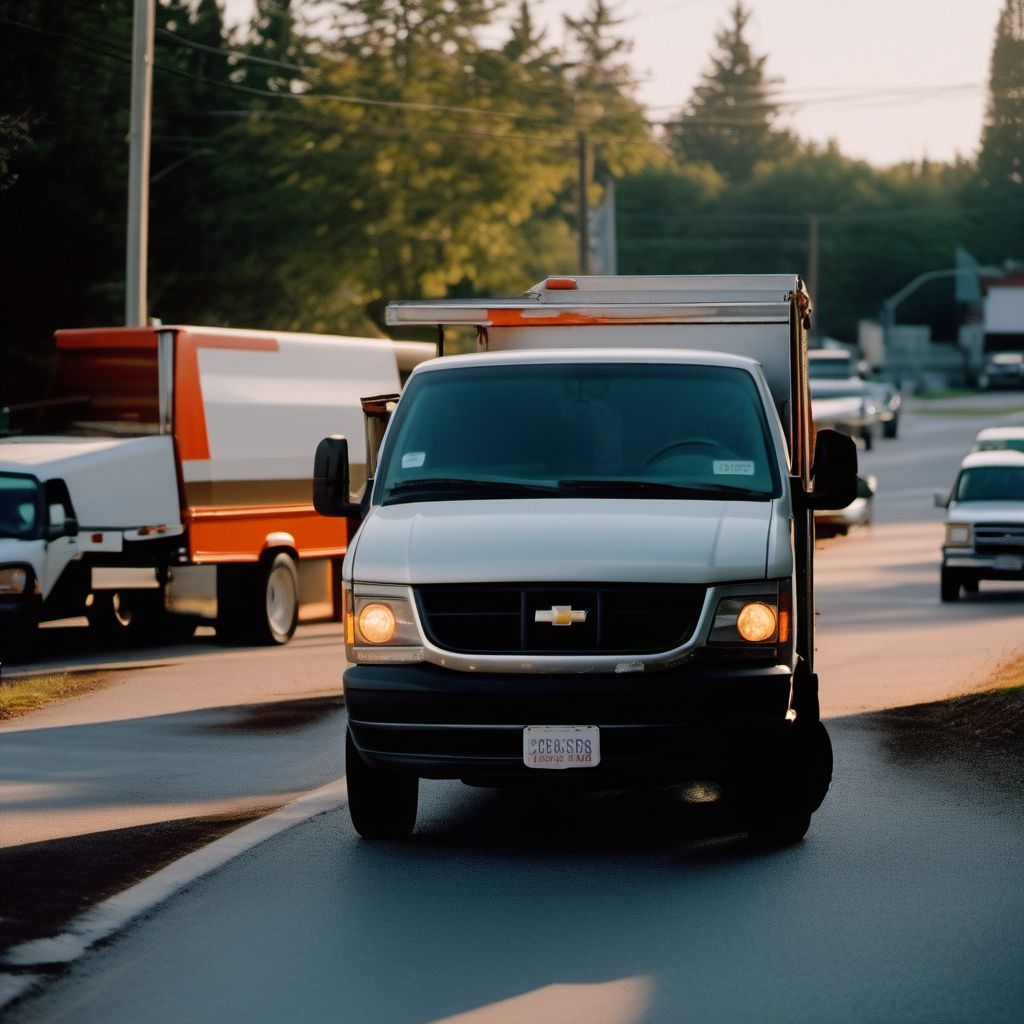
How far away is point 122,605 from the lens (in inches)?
872

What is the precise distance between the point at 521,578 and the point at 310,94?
45.4 metres

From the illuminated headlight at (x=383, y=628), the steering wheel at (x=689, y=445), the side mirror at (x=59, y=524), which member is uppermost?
the steering wheel at (x=689, y=445)

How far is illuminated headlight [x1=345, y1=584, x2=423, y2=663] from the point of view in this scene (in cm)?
927

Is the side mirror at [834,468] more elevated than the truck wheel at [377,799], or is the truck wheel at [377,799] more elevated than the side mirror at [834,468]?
the side mirror at [834,468]

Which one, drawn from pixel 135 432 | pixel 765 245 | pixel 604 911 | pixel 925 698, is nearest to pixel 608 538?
pixel 604 911

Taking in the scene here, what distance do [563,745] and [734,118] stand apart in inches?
6787

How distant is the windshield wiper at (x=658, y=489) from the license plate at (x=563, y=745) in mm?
1262

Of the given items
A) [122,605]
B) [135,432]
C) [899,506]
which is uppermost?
[135,432]

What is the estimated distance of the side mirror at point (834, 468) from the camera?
397 inches

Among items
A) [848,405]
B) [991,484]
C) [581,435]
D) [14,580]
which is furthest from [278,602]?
[848,405]

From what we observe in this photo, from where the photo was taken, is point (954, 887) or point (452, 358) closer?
point (954, 887)

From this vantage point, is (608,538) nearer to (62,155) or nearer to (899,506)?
(62,155)

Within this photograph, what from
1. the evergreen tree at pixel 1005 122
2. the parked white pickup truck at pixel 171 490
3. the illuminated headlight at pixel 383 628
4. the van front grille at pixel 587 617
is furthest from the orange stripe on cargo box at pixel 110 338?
the evergreen tree at pixel 1005 122

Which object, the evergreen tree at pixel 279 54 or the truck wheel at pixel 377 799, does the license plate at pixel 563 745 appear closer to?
the truck wheel at pixel 377 799
